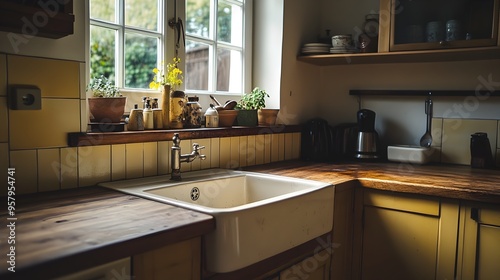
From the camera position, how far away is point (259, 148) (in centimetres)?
220

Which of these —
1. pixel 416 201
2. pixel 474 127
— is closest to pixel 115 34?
pixel 416 201

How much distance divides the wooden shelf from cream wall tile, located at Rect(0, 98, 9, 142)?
5.49 ft

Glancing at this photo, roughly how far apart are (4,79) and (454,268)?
1787 millimetres

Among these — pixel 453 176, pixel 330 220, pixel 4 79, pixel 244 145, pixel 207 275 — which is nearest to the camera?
pixel 207 275

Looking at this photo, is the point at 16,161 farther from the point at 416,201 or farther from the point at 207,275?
the point at 416,201

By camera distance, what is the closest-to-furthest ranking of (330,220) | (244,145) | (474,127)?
(330,220), (244,145), (474,127)

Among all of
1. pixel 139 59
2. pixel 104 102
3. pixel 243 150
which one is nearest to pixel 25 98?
pixel 104 102

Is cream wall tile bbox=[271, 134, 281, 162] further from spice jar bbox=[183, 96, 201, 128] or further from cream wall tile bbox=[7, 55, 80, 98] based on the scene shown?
cream wall tile bbox=[7, 55, 80, 98]

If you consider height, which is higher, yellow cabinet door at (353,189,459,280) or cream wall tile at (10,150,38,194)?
cream wall tile at (10,150,38,194)

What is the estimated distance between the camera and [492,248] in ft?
5.26

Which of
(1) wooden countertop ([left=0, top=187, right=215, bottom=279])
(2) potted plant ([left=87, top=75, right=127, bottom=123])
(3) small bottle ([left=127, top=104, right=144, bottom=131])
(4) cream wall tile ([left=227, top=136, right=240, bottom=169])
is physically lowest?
(1) wooden countertop ([left=0, top=187, right=215, bottom=279])

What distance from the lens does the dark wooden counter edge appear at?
4.63ft

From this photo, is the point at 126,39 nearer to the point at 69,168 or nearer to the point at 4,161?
the point at 69,168

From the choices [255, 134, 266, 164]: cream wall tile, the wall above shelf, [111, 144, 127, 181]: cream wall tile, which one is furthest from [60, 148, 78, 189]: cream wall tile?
the wall above shelf
